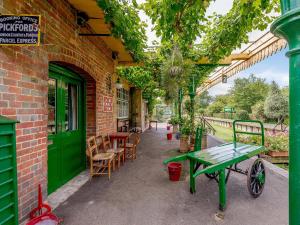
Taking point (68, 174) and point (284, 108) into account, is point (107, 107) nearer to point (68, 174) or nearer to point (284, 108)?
point (68, 174)

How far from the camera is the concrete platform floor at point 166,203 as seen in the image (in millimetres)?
2180

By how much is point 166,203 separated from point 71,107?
2656 millimetres

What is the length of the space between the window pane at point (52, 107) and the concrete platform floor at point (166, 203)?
3.95 ft

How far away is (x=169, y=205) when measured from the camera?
251 cm

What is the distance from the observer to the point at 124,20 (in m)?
2.98

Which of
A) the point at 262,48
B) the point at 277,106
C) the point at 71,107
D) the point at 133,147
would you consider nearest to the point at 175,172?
the point at 133,147

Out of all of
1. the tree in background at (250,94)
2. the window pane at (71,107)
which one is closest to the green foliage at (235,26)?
the window pane at (71,107)

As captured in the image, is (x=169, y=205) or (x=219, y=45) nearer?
(x=169, y=205)

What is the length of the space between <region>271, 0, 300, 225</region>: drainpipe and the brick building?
2.39 m

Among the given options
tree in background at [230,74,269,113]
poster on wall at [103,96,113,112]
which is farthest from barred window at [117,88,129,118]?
tree in background at [230,74,269,113]

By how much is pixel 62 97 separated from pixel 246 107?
30.1m

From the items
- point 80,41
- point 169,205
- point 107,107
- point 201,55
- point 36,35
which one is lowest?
point 169,205

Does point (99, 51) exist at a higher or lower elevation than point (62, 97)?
higher

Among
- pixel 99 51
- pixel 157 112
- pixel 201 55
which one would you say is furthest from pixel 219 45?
pixel 157 112
